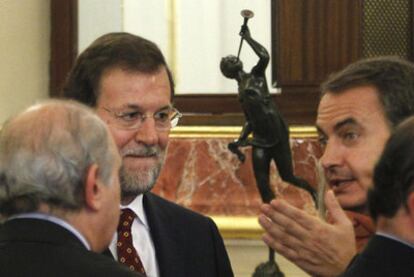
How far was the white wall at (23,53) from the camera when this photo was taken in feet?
15.9

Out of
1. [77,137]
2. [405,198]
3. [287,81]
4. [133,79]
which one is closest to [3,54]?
[287,81]

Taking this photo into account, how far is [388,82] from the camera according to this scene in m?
2.41

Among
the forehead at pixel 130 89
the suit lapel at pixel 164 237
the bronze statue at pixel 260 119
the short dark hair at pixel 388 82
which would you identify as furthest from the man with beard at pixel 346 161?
the bronze statue at pixel 260 119

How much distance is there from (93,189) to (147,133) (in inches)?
26.1

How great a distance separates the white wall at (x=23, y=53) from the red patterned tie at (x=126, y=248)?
7.97ft

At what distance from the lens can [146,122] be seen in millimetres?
2449

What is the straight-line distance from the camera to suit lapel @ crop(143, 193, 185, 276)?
2.48 metres

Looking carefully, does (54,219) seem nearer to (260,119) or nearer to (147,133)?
(147,133)

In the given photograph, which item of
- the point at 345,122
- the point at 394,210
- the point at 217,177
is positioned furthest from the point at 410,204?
the point at 217,177

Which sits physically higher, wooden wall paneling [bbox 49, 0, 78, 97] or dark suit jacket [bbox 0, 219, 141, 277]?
wooden wall paneling [bbox 49, 0, 78, 97]

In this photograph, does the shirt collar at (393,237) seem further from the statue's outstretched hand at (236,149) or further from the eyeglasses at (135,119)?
the statue's outstretched hand at (236,149)

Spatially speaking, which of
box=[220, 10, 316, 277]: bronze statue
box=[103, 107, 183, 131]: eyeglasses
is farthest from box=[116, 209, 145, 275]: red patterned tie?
box=[220, 10, 316, 277]: bronze statue

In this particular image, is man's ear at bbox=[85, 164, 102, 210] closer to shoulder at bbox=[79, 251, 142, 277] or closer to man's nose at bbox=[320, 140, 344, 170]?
shoulder at bbox=[79, 251, 142, 277]

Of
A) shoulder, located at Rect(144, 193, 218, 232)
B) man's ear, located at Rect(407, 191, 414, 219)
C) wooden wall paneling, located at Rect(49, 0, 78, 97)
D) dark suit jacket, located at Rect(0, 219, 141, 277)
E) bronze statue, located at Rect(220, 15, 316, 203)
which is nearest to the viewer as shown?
man's ear, located at Rect(407, 191, 414, 219)
